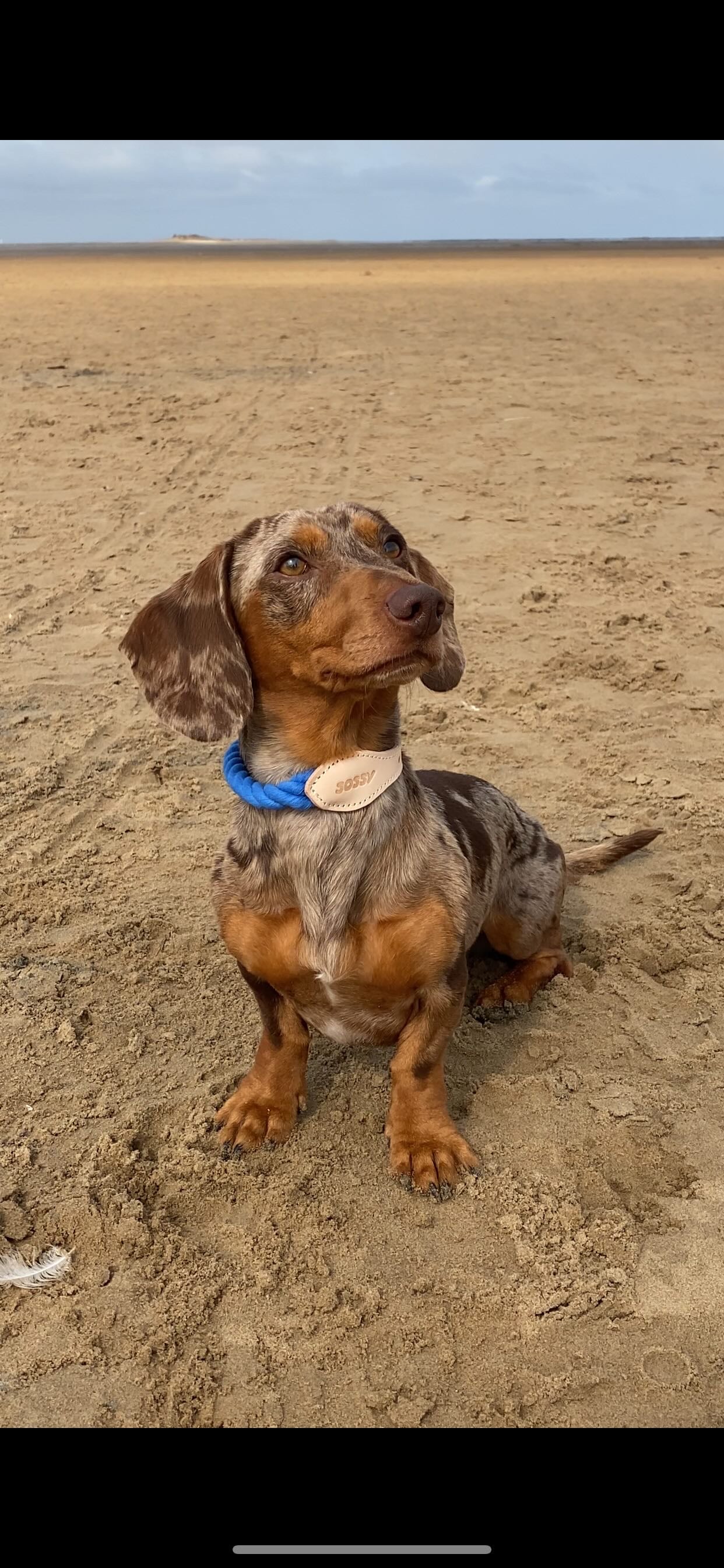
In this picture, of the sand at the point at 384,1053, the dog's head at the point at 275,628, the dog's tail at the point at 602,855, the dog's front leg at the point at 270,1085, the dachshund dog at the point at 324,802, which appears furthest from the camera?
the dog's tail at the point at 602,855

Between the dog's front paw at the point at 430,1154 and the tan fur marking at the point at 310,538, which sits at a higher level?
the tan fur marking at the point at 310,538

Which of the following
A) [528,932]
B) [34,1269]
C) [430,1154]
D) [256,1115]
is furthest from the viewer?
[528,932]

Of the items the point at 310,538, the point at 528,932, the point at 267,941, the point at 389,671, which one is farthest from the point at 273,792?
the point at 528,932

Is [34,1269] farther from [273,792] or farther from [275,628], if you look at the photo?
[275,628]

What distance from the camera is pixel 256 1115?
3.49 meters

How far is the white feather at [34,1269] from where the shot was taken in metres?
2.99

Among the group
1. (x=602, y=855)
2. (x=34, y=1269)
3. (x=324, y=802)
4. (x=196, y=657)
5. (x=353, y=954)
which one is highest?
(x=196, y=657)

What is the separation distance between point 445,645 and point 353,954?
0.86m

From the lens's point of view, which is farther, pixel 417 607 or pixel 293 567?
pixel 293 567

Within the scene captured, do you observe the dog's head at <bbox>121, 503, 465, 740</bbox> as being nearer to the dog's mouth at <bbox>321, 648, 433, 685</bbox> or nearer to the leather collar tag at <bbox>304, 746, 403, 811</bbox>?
the dog's mouth at <bbox>321, 648, 433, 685</bbox>

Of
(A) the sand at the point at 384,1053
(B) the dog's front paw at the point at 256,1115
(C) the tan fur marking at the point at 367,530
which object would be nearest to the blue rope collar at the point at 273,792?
(C) the tan fur marking at the point at 367,530

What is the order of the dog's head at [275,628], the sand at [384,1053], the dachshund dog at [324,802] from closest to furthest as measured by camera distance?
the sand at [384,1053]
the dog's head at [275,628]
the dachshund dog at [324,802]

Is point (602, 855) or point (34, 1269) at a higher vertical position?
point (602, 855)

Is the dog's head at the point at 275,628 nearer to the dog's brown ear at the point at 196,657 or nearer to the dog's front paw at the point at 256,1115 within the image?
the dog's brown ear at the point at 196,657
